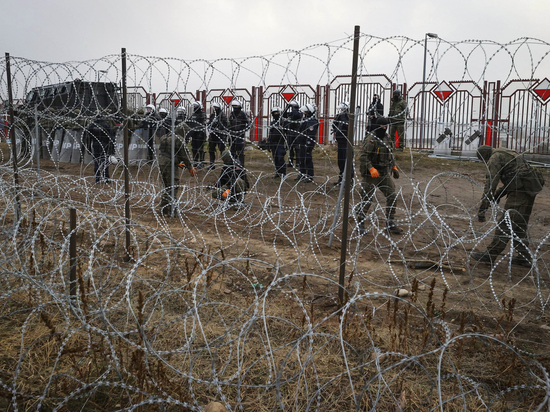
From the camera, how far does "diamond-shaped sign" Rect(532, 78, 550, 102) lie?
563 inches

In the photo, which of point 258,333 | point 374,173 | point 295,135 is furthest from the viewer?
point 295,135

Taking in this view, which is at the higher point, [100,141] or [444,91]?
[444,91]

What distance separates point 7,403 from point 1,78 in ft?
16.8

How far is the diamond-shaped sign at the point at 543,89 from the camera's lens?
1430 centimetres

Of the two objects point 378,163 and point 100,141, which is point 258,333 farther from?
point 100,141

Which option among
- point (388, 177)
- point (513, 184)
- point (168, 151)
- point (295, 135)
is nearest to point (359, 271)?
point (513, 184)

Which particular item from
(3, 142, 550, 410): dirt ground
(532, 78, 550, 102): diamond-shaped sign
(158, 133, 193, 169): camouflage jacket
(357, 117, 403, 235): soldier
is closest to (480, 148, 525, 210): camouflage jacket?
(3, 142, 550, 410): dirt ground

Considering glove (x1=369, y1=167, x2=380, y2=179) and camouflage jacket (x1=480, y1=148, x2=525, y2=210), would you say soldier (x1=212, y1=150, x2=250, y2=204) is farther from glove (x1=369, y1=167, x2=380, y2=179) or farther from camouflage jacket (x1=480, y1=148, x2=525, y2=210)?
camouflage jacket (x1=480, y1=148, x2=525, y2=210)

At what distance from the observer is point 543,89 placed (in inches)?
566

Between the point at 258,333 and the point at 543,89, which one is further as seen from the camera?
the point at 543,89

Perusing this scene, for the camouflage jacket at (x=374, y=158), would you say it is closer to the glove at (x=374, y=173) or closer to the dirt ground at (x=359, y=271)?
the glove at (x=374, y=173)

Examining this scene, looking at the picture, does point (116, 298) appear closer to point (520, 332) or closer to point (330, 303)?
point (330, 303)

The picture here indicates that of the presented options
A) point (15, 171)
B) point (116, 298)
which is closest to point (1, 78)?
point (15, 171)

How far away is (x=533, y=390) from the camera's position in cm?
314
